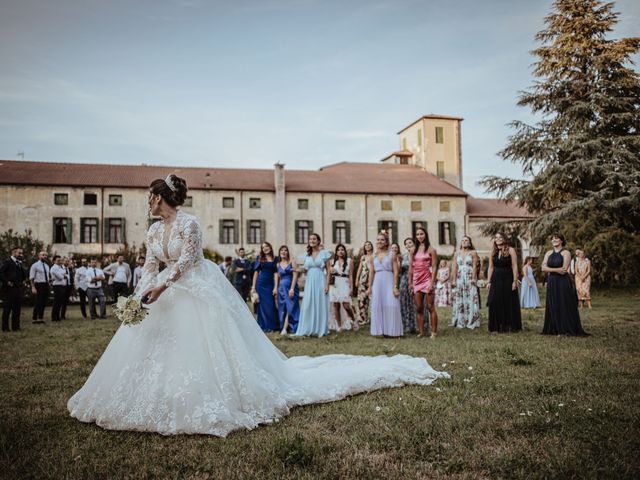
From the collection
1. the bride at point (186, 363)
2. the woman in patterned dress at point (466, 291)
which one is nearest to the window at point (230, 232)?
the woman in patterned dress at point (466, 291)

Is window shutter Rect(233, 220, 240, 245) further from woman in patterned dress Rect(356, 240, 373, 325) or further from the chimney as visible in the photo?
woman in patterned dress Rect(356, 240, 373, 325)

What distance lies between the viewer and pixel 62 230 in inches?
1448

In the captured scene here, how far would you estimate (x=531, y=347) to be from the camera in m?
7.93

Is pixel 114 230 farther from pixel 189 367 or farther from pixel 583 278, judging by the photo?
pixel 189 367

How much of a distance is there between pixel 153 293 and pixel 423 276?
6760 millimetres

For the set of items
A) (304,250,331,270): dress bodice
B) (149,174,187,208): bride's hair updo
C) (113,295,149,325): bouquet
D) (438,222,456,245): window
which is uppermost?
(438,222,456,245): window

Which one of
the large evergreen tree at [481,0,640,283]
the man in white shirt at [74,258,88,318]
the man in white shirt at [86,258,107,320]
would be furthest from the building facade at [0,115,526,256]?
the man in white shirt at [86,258,107,320]

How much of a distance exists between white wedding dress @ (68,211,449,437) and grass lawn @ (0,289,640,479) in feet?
0.46

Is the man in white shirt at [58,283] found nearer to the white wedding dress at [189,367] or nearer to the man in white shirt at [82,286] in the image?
the man in white shirt at [82,286]

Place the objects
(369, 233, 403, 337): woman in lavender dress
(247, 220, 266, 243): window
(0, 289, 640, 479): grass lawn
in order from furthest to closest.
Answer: (247, 220, 266, 243): window < (369, 233, 403, 337): woman in lavender dress < (0, 289, 640, 479): grass lawn

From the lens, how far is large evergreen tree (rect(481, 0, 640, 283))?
886 inches

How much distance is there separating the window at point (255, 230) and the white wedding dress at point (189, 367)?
1370 inches

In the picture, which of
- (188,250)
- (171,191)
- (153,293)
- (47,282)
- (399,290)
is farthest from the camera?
(47,282)

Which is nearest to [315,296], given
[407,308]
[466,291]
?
[407,308]
